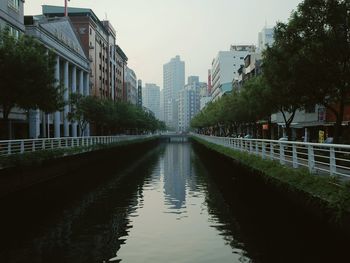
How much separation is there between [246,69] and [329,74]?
2867 inches

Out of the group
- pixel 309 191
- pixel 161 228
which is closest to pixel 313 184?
pixel 309 191

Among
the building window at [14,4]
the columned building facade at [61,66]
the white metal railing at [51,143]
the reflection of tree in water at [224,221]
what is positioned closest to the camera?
the reflection of tree in water at [224,221]

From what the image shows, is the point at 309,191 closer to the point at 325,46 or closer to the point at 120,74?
the point at 325,46

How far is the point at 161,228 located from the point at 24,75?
19141mm

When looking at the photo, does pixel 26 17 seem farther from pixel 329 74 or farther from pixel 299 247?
pixel 299 247

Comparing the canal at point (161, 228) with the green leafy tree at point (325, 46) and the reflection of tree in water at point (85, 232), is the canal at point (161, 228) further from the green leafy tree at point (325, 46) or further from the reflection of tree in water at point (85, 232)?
the green leafy tree at point (325, 46)

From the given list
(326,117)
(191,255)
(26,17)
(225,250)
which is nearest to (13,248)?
(191,255)

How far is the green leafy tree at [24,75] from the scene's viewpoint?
29.4 meters

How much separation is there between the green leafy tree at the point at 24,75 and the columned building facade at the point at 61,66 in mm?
19953

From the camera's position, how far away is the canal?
10547mm

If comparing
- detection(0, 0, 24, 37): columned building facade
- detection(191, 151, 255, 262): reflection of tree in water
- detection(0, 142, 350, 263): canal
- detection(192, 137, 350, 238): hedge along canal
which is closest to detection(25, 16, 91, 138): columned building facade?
detection(0, 0, 24, 37): columned building facade

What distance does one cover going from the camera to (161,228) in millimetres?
13883

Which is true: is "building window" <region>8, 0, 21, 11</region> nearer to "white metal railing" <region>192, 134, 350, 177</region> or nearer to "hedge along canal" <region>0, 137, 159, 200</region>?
"hedge along canal" <region>0, 137, 159, 200</region>

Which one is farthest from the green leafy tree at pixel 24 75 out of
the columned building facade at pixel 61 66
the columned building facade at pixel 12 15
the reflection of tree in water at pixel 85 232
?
the columned building facade at pixel 61 66
